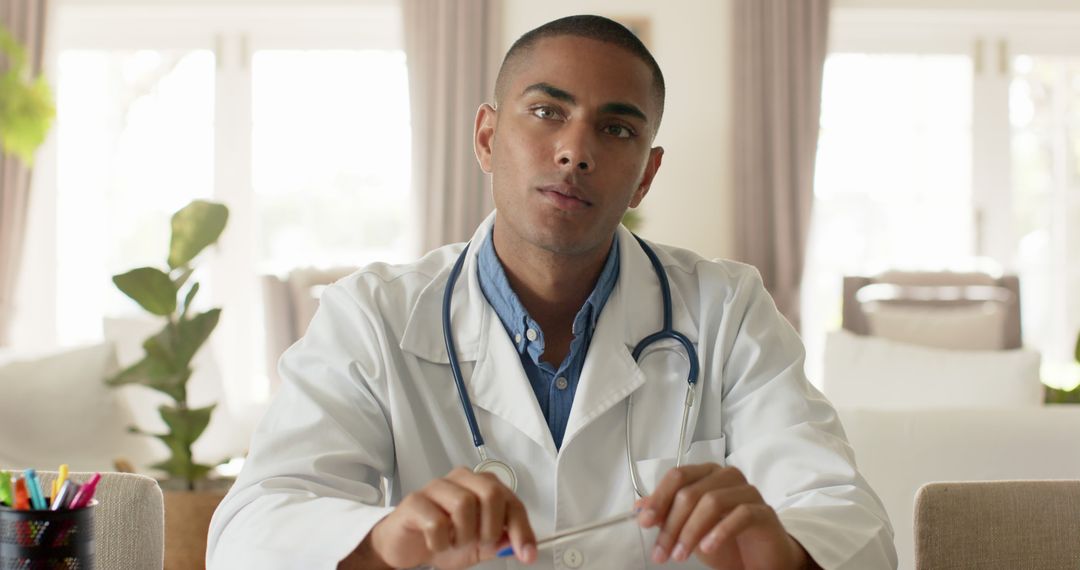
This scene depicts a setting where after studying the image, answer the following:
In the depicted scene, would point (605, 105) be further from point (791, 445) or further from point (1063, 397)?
point (1063, 397)

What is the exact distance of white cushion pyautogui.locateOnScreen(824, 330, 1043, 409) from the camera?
245 cm

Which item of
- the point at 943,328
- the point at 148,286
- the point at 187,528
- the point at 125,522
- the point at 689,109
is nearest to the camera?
the point at 125,522

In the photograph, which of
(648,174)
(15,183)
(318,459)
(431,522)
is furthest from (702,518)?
(15,183)

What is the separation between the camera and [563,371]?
4.59 feet

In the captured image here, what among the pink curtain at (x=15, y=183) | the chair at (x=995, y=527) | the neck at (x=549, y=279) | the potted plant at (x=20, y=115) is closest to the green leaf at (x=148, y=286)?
the neck at (x=549, y=279)

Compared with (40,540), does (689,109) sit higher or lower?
higher

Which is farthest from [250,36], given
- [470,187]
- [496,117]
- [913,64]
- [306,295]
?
[496,117]

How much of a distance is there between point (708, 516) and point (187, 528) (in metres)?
1.07

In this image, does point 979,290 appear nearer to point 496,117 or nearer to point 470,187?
point 470,187

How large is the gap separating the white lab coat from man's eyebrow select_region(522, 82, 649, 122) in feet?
0.66

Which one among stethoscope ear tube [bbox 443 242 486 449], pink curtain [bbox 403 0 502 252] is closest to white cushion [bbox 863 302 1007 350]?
stethoscope ear tube [bbox 443 242 486 449]

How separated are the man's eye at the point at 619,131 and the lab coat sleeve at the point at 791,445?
0.83ft

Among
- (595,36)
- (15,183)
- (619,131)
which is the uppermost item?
(15,183)

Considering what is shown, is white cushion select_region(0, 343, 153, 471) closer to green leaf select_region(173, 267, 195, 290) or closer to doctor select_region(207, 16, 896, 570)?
green leaf select_region(173, 267, 195, 290)
